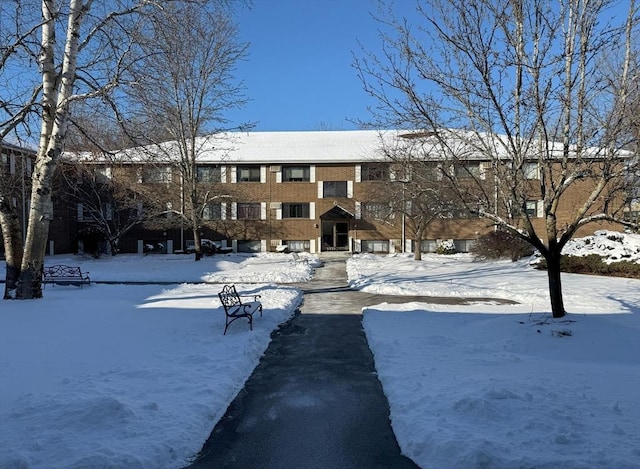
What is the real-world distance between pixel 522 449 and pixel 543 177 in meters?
6.71

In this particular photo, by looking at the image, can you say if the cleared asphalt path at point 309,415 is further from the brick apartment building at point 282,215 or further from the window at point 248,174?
the window at point 248,174

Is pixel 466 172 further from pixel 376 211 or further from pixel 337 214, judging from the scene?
pixel 337 214

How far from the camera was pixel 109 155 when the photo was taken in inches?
517

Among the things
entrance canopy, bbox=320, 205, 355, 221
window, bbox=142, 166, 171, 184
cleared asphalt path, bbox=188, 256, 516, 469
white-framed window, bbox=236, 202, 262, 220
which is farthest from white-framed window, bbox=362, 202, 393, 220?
cleared asphalt path, bbox=188, 256, 516, 469

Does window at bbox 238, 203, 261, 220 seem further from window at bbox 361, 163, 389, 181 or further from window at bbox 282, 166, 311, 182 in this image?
window at bbox 361, 163, 389, 181

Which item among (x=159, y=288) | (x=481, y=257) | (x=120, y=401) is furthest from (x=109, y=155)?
(x=481, y=257)

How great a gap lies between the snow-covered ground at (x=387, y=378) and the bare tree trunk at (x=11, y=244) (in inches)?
36.1

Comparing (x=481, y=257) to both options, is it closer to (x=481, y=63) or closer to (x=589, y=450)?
(x=481, y=63)

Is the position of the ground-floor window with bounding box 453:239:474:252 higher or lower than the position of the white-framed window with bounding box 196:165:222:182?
lower

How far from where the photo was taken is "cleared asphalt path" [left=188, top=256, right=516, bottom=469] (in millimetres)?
4160

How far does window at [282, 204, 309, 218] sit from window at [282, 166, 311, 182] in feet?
6.68

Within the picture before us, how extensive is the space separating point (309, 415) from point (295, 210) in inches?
1242

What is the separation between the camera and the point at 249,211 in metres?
36.2

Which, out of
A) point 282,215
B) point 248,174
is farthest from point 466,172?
point 248,174
